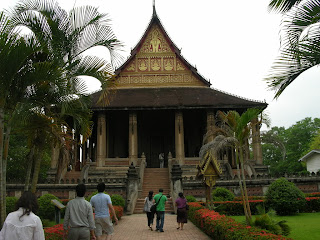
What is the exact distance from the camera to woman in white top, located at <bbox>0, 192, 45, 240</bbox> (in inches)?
146

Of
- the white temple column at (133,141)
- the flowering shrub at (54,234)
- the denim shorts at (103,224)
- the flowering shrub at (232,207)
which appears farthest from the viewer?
the white temple column at (133,141)

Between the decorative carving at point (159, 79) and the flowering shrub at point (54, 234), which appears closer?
the flowering shrub at point (54, 234)

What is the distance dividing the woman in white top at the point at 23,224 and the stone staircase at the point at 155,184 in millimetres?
12556

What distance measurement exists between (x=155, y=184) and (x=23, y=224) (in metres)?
16.1

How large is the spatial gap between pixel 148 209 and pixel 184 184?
7099 millimetres

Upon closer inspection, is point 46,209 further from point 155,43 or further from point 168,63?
point 155,43

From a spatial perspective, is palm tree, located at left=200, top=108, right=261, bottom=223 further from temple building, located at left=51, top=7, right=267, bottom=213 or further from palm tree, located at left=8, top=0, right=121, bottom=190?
temple building, located at left=51, top=7, right=267, bottom=213

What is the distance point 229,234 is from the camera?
271 inches

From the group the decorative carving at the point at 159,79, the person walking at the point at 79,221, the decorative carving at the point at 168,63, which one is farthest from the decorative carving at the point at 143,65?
the person walking at the point at 79,221

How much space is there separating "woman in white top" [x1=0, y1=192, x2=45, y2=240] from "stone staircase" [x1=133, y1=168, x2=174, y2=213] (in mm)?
12556

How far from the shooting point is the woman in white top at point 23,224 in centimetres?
371

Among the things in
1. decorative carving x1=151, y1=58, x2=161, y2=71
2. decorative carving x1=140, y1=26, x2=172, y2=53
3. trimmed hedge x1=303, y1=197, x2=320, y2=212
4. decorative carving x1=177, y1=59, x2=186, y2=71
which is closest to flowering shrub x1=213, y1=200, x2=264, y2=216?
trimmed hedge x1=303, y1=197, x2=320, y2=212

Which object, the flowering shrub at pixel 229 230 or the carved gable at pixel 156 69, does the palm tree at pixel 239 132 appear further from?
the carved gable at pixel 156 69

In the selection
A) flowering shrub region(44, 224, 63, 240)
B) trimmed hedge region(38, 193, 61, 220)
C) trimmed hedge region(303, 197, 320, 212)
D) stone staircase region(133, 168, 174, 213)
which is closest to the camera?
flowering shrub region(44, 224, 63, 240)
